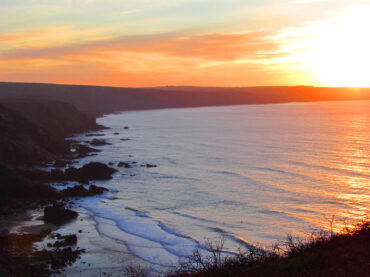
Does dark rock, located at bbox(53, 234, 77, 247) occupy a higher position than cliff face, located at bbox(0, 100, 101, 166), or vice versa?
cliff face, located at bbox(0, 100, 101, 166)

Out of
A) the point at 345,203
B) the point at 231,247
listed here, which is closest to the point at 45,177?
the point at 231,247

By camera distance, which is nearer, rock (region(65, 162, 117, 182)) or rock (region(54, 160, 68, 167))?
rock (region(65, 162, 117, 182))

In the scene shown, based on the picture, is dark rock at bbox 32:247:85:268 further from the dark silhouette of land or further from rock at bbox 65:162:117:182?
rock at bbox 65:162:117:182

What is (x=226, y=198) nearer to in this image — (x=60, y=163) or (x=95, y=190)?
(x=95, y=190)

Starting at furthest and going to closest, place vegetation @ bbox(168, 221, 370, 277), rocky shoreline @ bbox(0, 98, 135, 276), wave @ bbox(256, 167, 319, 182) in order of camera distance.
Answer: wave @ bbox(256, 167, 319, 182)
rocky shoreline @ bbox(0, 98, 135, 276)
vegetation @ bbox(168, 221, 370, 277)

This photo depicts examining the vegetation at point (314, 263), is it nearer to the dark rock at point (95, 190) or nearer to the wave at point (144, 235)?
the wave at point (144, 235)

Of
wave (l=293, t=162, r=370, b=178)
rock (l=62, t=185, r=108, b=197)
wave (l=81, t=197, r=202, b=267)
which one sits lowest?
wave (l=81, t=197, r=202, b=267)

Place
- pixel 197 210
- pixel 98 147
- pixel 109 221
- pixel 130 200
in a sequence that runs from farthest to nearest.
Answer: pixel 98 147 → pixel 130 200 → pixel 197 210 → pixel 109 221

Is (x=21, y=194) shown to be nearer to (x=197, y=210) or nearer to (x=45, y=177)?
(x=45, y=177)

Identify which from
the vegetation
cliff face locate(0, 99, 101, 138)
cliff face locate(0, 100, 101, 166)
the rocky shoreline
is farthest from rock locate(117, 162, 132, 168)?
the vegetation
